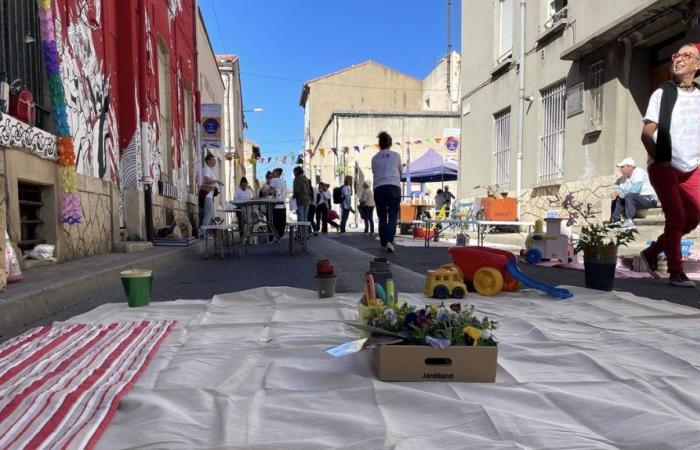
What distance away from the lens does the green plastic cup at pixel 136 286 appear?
10.8 feet

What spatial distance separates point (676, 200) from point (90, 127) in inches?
256

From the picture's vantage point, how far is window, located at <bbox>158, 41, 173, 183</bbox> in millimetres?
10211

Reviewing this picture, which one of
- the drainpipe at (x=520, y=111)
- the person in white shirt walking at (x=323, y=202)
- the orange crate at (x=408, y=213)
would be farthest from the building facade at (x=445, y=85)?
the drainpipe at (x=520, y=111)

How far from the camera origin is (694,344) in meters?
2.29

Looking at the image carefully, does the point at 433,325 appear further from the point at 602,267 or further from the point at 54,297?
the point at 54,297

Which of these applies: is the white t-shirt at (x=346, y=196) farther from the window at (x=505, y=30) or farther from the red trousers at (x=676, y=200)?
the red trousers at (x=676, y=200)

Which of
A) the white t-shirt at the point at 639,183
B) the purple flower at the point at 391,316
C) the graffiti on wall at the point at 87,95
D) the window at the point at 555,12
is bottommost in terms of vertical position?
the purple flower at the point at 391,316

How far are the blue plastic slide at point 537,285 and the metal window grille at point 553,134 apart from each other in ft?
23.9

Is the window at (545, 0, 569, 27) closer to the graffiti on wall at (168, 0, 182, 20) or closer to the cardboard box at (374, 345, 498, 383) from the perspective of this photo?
the graffiti on wall at (168, 0, 182, 20)

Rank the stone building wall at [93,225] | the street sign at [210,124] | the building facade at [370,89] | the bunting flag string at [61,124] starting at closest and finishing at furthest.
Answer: the bunting flag string at [61,124]
the stone building wall at [93,225]
the street sign at [210,124]
the building facade at [370,89]

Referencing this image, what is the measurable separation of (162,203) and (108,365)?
7.79 metres

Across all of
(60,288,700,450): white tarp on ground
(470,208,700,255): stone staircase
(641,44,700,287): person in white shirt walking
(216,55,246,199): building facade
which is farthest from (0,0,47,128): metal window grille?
(216,55,246,199): building facade

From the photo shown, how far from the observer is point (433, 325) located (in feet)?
6.10

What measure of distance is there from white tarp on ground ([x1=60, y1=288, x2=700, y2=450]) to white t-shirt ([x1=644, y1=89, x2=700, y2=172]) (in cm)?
189
